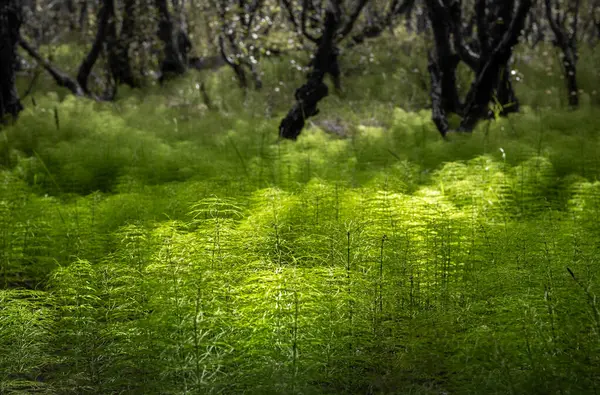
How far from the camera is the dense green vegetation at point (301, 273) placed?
2455 mm

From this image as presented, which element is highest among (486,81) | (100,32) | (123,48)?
(100,32)

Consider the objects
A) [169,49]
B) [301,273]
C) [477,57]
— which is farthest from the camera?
[169,49]

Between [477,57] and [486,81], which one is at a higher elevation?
[477,57]

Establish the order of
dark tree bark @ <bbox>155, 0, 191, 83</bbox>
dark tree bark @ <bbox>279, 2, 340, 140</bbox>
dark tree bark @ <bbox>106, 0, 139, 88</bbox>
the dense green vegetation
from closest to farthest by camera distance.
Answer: the dense green vegetation → dark tree bark @ <bbox>279, 2, 340, 140</bbox> → dark tree bark @ <bbox>106, 0, 139, 88</bbox> → dark tree bark @ <bbox>155, 0, 191, 83</bbox>

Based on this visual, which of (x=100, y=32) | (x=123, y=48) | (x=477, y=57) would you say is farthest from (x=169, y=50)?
(x=477, y=57)

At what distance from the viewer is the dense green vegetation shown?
2455mm

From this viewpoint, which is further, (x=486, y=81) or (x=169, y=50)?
(x=169, y=50)

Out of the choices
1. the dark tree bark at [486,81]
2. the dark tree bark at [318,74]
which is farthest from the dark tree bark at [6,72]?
the dark tree bark at [486,81]

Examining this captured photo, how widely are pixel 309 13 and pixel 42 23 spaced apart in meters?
11.5

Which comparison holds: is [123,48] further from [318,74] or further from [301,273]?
[301,273]

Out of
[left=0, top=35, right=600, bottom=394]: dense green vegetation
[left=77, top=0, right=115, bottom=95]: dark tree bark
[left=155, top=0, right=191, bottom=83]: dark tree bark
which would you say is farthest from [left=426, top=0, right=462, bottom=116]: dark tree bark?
[left=155, top=0, right=191, bottom=83]: dark tree bark

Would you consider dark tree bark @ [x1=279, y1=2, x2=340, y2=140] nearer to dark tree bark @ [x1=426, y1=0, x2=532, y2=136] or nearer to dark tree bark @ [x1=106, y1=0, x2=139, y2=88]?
dark tree bark @ [x1=426, y1=0, x2=532, y2=136]

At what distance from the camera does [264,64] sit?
51.4 feet

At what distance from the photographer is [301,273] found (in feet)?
9.60
